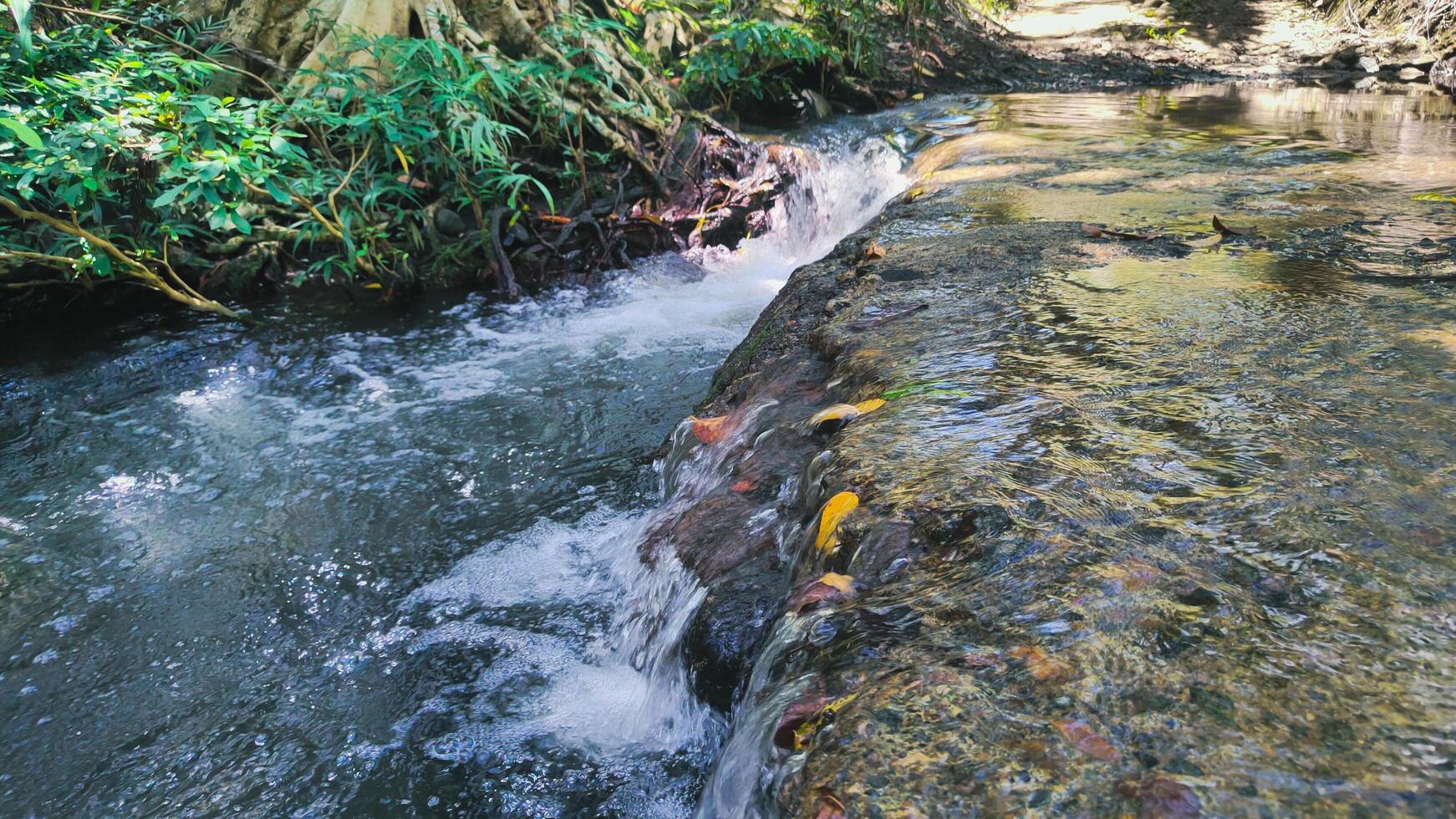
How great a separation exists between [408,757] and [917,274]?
220cm

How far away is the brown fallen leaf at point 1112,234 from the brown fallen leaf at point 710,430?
167cm

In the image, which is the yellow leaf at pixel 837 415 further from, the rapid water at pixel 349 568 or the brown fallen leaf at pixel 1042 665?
the brown fallen leaf at pixel 1042 665

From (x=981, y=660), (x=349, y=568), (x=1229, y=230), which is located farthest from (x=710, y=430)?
(x=1229, y=230)

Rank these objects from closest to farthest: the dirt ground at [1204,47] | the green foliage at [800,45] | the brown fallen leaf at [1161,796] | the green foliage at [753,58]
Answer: the brown fallen leaf at [1161,796] → the green foliage at [753,58] → the green foliage at [800,45] → the dirt ground at [1204,47]

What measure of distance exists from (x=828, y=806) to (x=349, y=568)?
2329 mm

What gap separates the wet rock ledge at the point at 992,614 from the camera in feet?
3.06

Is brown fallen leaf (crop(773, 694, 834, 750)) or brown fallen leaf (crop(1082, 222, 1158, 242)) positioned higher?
brown fallen leaf (crop(1082, 222, 1158, 242))

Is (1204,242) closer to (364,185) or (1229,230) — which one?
(1229,230)

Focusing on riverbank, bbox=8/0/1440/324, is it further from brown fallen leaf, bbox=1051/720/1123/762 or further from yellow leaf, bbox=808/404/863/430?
brown fallen leaf, bbox=1051/720/1123/762

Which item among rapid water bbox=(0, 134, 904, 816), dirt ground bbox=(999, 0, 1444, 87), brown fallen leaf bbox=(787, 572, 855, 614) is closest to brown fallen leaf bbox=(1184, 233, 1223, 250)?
rapid water bbox=(0, 134, 904, 816)

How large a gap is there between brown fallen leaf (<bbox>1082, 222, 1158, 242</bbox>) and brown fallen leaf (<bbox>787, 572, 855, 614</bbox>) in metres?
2.37

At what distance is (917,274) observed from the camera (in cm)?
297

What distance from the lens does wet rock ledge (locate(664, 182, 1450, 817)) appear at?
36.7 inches

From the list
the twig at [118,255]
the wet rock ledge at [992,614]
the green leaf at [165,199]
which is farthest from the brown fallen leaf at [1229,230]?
the twig at [118,255]
